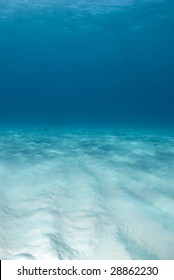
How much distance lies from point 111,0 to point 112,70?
172 feet

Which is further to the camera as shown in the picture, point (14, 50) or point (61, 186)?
point (14, 50)

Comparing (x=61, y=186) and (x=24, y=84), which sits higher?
(x=24, y=84)

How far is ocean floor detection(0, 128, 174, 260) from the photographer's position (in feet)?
11.0

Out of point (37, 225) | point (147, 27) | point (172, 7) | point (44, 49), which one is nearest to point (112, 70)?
point (44, 49)

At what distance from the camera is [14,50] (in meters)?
55.5

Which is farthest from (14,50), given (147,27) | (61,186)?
(61,186)

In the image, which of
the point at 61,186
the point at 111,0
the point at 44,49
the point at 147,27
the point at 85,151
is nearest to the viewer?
the point at 61,186

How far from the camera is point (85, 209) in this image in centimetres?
439

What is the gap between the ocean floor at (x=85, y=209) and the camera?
→ 334cm

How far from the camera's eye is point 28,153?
337 inches

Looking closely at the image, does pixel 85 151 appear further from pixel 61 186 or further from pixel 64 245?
pixel 64 245
